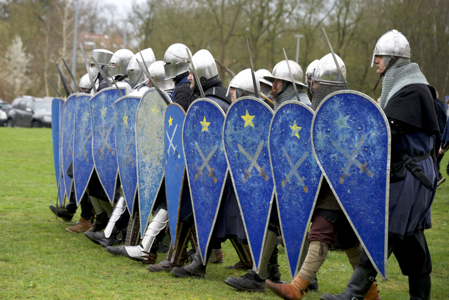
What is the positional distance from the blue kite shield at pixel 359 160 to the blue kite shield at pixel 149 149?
148cm

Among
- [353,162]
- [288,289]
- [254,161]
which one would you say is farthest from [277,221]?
[353,162]

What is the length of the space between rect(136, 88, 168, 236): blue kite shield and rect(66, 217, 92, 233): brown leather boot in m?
1.33

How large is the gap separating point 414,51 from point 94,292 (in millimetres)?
17103

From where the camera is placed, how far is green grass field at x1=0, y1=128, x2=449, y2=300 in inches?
133

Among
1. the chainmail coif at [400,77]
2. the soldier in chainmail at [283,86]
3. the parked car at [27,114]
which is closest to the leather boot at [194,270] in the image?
the soldier in chainmail at [283,86]

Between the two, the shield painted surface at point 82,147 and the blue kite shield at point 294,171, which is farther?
the shield painted surface at point 82,147

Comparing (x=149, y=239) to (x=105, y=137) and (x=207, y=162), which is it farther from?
(x=105, y=137)

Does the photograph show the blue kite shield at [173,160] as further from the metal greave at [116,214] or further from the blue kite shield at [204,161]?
the metal greave at [116,214]

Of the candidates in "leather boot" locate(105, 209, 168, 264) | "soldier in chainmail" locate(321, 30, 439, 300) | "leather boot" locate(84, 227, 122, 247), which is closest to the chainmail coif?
"soldier in chainmail" locate(321, 30, 439, 300)

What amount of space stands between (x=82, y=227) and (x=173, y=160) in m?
1.86

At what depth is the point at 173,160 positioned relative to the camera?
3.90 metres

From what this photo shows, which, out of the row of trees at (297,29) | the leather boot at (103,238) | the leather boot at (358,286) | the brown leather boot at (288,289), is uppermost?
the row of trees at (297,29)

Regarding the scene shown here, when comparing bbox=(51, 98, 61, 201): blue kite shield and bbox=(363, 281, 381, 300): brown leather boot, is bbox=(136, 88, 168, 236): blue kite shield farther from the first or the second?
bbox=(51, 98, 61, 201): blue kite shield

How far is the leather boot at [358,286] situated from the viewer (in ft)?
9.32
